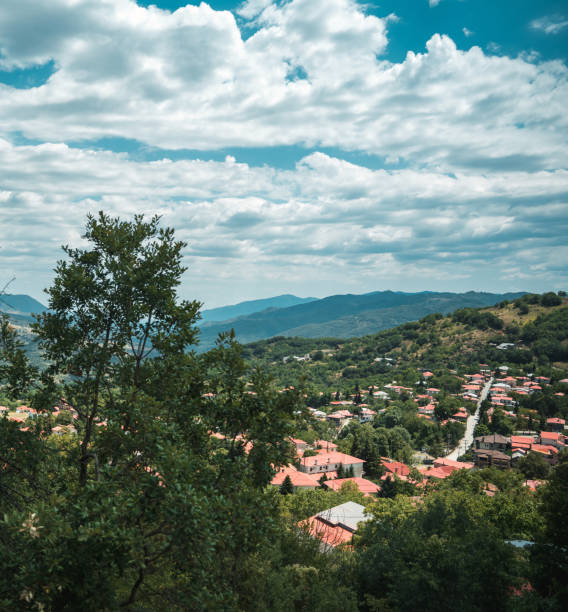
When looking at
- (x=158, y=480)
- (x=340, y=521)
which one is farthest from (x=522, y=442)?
(x=158, y=480)

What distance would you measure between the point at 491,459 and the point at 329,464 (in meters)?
17.0

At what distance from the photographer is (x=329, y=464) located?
1670 inches

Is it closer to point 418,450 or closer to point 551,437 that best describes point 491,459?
point 551,437

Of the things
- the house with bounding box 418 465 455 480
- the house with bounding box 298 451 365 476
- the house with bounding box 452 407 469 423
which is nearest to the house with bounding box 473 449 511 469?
the house with bounding box 418 465 455 480

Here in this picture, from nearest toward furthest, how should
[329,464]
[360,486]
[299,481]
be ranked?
1. [360,486]
2. [299,481]
3. [329,464]

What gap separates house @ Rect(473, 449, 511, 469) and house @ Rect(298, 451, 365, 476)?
1279 centimetres

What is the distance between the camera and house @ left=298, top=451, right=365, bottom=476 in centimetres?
4109

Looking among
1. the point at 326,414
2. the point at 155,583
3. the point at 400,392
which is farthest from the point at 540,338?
the point at 155,583

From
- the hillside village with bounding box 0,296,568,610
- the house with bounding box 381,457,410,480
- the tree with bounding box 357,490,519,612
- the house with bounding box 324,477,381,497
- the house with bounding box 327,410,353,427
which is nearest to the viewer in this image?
the hillside village with bounding box 0,296,568,610

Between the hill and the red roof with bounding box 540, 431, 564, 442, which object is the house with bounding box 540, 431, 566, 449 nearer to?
the red roof with bounding box 540, 431, 564, 442

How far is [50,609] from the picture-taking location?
4.16 meters

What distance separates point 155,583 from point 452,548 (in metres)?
6.41

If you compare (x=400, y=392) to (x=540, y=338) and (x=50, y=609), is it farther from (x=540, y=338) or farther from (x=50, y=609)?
(x=50, y=609)

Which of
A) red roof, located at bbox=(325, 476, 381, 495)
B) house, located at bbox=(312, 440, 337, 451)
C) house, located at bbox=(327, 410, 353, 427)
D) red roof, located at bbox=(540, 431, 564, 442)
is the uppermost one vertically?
red roof, located at bbox=(325, 476, 381, 495)
